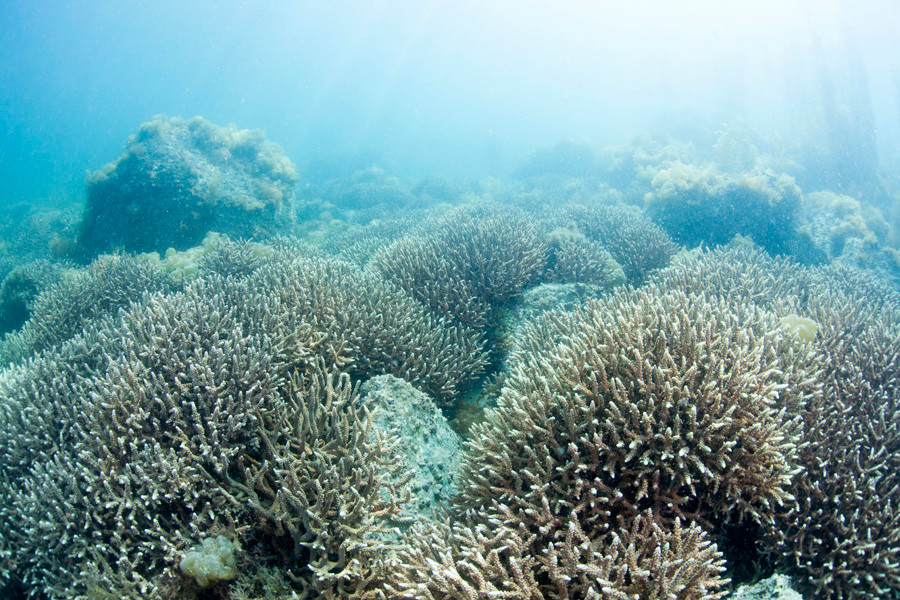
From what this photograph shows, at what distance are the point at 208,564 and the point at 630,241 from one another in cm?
920

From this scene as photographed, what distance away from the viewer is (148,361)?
341cm

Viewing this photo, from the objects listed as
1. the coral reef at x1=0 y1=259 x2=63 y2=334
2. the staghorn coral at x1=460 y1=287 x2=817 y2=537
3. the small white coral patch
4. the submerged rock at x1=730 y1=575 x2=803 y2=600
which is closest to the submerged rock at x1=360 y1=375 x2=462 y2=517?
the staghorn coral at x1=460 y1=287 x2=817 y2=537

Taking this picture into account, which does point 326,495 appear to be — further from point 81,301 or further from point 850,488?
point 81,301

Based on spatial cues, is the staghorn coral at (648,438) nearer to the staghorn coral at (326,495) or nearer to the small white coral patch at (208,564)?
the staghorn coral at (326,495)

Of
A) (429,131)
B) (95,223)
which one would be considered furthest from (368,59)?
(95,223)

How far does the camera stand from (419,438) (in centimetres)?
345

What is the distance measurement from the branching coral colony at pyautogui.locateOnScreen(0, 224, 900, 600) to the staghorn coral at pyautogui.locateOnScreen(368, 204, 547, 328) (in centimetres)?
214

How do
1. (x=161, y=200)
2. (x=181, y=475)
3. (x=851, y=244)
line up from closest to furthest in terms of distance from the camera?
(x=181, y=475) < (x=161, y=200) < (x=851, y=244)

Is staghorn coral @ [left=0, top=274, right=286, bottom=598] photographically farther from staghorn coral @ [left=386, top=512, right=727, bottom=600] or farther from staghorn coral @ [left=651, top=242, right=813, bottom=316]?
staghorn coral @ [left=651, top=242, right=813, bottom=316]

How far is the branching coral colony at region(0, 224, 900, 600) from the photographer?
7.41 feet

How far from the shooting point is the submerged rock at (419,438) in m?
3.18

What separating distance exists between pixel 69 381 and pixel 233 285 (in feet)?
5.93

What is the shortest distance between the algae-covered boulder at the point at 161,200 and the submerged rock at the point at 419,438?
10.3 meters

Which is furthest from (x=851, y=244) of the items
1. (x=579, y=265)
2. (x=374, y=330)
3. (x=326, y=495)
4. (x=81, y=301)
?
(x=81, y=301)
